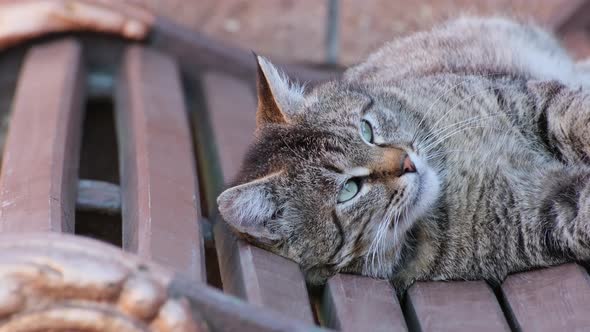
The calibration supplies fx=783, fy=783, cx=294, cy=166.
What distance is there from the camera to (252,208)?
2.17m

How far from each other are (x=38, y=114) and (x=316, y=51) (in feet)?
10.1

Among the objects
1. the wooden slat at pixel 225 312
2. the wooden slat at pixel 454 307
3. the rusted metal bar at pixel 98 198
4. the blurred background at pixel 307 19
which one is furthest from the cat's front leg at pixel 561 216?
the blurred background at pixel 307 19

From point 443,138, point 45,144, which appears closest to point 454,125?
point 443,138

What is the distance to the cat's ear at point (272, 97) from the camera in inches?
94.3

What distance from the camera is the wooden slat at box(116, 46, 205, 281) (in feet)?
6.43

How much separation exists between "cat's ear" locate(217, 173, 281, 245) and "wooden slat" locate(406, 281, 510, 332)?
43 centimetres

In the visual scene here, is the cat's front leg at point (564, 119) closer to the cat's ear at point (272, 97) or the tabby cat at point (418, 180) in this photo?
the tabby cat at point (418, 180)

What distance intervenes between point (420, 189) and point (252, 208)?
0.50 meters

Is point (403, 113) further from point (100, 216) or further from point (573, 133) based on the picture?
point (100, 216)

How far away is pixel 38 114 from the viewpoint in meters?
2.67

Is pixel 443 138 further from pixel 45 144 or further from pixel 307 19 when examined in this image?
pixel 307 19

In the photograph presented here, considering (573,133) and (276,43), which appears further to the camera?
(276,43)

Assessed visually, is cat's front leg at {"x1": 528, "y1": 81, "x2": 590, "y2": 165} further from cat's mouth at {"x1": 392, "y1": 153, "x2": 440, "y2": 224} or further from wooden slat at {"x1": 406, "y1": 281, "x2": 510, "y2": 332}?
wooden slat at {"x1": 406, "y1": 281, "x2": 510, "y2": 332}

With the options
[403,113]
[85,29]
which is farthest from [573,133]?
[85,29]
